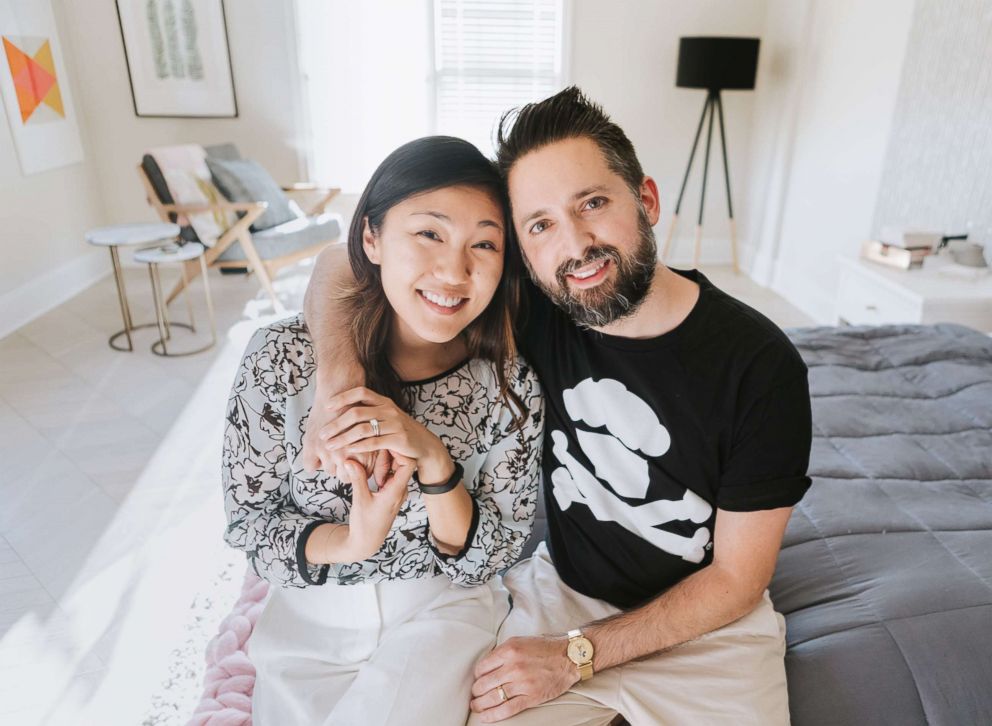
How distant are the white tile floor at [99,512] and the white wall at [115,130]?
769mm

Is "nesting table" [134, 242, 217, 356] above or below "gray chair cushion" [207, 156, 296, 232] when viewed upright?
below

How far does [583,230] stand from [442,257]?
221 mm

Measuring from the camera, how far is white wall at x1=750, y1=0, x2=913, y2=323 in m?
3.57

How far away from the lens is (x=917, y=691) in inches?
40.5

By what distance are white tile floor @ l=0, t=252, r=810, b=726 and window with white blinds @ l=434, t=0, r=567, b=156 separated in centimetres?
223

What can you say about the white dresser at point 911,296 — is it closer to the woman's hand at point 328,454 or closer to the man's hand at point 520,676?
the man's hand at point 520,676

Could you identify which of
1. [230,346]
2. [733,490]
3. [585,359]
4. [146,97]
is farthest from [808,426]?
[146,97]

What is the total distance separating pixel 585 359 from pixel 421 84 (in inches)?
172

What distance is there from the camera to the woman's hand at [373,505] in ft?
3.25

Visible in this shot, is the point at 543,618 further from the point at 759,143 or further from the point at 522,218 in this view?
the point at 759,143

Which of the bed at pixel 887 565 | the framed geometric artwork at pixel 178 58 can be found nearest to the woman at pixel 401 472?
the bed at pixel 887 565

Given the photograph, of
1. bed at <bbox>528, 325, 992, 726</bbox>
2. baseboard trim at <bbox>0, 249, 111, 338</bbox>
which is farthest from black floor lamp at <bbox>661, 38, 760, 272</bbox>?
baseboard trim at <bbox>0, 249, 111, 338</bbox>

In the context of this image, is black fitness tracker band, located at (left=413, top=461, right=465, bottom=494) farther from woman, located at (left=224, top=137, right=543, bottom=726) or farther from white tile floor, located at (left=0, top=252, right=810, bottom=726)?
white tile floor, located at (left=0, top=252, right=810, bottom=726)

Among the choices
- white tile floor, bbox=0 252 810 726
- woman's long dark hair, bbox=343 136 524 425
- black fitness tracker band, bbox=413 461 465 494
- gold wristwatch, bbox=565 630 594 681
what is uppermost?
woman's long dark hair, bbox=343 136 524 425
